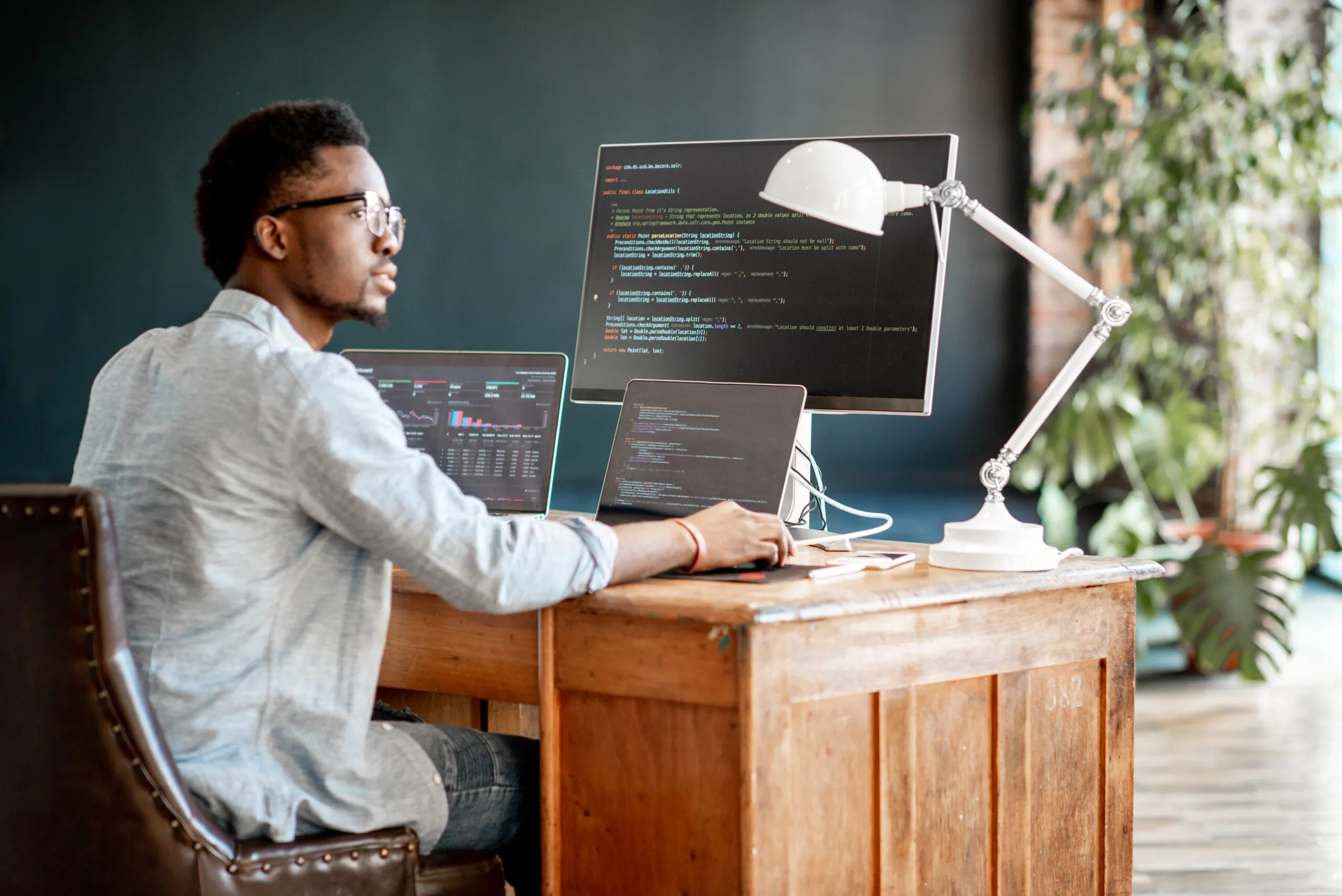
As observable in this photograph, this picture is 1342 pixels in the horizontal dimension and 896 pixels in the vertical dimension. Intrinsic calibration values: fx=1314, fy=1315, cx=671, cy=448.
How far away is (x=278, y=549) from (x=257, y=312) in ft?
0.87

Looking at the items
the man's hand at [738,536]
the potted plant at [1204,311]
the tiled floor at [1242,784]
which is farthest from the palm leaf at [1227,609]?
the man's hand at [738,536]

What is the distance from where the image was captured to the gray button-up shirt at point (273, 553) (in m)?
1.27

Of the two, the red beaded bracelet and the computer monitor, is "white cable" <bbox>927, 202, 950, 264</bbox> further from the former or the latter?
the red beaded bracelet

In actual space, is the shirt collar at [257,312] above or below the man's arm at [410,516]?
above

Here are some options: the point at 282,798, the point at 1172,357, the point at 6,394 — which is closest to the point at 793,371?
the point at 282,798

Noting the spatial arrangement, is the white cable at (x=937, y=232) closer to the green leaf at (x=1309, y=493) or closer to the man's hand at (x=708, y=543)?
the man's hand at (x=708, y=543)

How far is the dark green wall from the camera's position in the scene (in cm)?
441

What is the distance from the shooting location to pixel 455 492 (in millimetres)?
1307

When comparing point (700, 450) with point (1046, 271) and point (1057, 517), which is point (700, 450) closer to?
point (1046, 271)

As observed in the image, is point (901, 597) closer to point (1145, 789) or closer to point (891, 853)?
point (891, 853)

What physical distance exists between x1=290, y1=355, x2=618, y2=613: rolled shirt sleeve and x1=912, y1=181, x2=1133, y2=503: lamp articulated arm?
23.7 inches

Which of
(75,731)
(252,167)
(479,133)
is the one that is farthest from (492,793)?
(479,133)

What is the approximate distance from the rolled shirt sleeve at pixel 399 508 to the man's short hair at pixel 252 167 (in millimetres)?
247

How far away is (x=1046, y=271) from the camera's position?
5.32 feet
